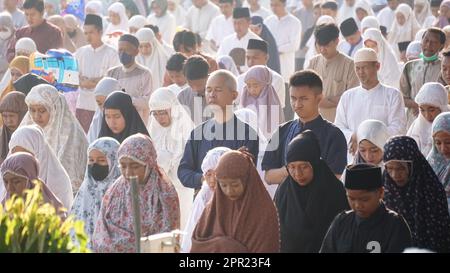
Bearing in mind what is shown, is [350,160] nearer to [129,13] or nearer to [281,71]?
[281,71]

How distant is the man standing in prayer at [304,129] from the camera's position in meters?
9.67

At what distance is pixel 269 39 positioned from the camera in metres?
17.7

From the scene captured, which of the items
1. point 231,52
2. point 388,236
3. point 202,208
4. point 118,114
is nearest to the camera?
point 388,236

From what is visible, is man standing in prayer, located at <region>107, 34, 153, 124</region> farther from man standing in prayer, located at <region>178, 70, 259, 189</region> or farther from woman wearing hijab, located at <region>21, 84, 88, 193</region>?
man standing in prayer, located at <region>178, 70, 259, 189</region>

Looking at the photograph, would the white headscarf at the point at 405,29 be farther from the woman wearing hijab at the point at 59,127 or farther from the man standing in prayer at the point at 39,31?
the woman wearing hijab at the point at 59,127

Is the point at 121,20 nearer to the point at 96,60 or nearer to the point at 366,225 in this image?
the point at 96,60

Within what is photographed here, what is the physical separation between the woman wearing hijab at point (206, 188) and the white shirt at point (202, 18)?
11871mm

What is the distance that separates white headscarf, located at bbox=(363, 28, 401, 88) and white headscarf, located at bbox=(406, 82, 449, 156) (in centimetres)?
366

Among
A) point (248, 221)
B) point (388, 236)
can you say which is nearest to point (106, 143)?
point (248, 221)

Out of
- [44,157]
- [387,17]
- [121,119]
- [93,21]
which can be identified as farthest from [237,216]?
[387,17]

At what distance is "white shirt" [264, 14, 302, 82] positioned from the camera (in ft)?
62.9

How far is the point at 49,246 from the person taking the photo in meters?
6.02
